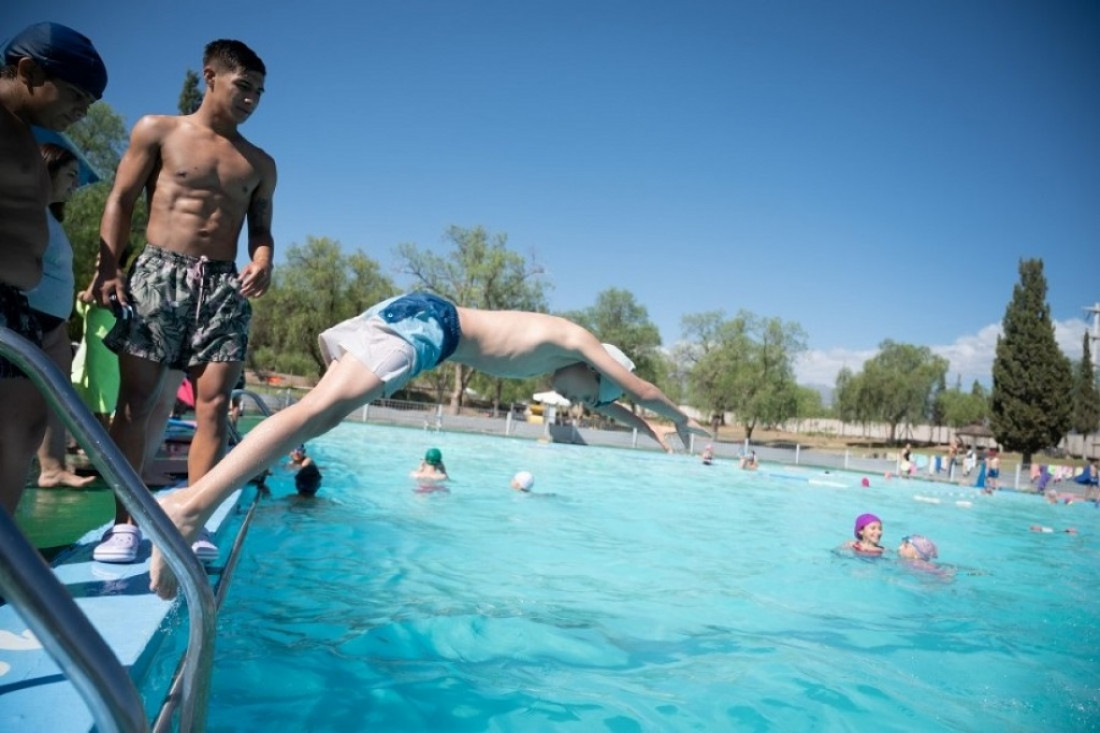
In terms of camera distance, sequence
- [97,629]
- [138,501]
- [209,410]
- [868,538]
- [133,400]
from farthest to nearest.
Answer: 1. [868,538]
2. [209,410]
3. [133,400]
4. [138,501]
5. [97,629]

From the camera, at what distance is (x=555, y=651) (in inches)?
158

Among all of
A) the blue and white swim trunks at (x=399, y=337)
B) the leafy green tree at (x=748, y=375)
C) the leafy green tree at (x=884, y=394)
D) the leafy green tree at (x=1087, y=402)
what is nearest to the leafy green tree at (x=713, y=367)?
the leafy green tree at (x=748, y=375)

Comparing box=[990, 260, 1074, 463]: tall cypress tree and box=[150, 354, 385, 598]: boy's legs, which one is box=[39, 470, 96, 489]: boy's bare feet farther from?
box=[990, 260, 1074, 463]: tall cypress tree

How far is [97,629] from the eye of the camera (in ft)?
3.70

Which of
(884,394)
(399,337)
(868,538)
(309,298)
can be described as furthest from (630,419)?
(884,394)

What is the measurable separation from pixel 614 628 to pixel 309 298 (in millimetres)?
41115

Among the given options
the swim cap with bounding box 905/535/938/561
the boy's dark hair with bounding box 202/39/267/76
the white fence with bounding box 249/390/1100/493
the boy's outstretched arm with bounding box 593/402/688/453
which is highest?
the boy's dark hair with bounding box 202/39/267/76

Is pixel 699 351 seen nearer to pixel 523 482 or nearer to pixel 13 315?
pixel 523 482

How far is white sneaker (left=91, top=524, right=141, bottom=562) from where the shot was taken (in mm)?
2850

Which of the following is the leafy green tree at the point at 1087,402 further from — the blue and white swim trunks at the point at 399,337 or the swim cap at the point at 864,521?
the blue and white swim trunks at the point at 399,337

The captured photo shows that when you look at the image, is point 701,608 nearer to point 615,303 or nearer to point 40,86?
point 40,86

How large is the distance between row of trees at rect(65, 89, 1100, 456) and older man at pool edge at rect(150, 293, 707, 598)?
3957 centimetres

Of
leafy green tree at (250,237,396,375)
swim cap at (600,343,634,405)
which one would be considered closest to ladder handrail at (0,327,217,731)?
swim cap at (600,343,634,405)

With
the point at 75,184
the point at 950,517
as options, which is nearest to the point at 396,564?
the point at 75,184
